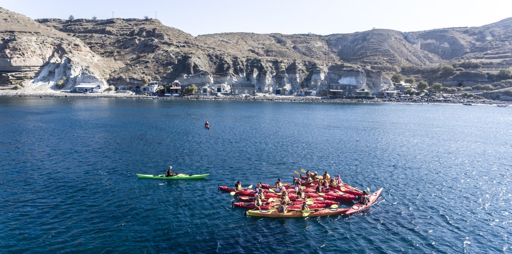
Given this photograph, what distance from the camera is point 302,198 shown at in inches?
1190

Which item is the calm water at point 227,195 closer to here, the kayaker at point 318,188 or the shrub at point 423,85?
the kayaker at point 318,188

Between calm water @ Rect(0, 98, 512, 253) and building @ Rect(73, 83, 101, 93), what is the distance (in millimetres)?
93953

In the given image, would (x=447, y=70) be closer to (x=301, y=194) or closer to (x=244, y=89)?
(x=244, y=89)

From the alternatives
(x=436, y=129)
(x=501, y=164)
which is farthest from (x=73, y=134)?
(x=436, y=129)

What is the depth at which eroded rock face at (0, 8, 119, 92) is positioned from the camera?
150 m

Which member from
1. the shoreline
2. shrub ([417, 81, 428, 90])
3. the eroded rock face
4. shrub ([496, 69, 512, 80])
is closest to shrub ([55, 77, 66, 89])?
the eroded rock face

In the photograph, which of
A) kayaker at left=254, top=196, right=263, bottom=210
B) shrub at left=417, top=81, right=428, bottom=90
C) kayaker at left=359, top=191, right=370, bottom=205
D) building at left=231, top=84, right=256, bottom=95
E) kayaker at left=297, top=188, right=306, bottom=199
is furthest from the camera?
shrub at left=417, top=81, right=428, bottom=90

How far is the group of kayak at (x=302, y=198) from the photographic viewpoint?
27423mm

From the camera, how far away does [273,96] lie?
169 m

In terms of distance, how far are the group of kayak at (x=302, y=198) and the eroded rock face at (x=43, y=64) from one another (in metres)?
152

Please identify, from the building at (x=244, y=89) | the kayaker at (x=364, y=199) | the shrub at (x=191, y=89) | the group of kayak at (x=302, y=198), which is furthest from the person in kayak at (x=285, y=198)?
the building at (x=244, y=89)

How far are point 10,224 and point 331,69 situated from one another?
7065 inches

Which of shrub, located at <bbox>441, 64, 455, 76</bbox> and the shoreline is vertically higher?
shrub, located at <bbox>441, 64, 455, 76</bbox>

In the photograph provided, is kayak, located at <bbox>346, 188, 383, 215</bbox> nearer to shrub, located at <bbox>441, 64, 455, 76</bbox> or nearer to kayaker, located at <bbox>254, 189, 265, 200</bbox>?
kayaker, located at <bbox>254, 189, 265, 200</bbox>
